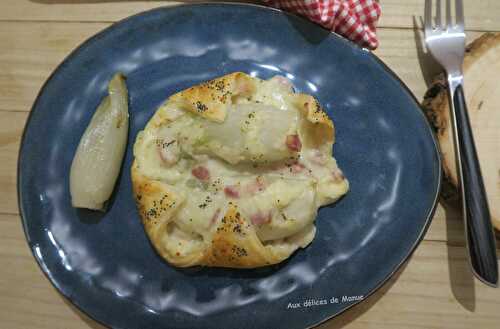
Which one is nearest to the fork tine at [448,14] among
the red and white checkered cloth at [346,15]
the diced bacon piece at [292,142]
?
the red and white checkered cloth at [346,15]

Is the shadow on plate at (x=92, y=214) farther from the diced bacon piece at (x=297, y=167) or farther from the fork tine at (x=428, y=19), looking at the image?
the fork tine at (x=428, y=19)

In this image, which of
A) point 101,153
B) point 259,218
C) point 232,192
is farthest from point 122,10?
point 259,218

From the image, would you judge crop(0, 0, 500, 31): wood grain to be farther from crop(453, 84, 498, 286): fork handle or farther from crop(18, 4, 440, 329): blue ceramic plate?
crop(453, 84, 498, 286): fork handle

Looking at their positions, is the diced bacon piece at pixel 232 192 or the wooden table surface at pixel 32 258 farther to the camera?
the wooden table surface at pixel 32 258

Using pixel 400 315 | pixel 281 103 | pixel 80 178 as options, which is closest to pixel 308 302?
pixel 400 315

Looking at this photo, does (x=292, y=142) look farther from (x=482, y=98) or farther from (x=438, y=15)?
(x=438, y=15)
